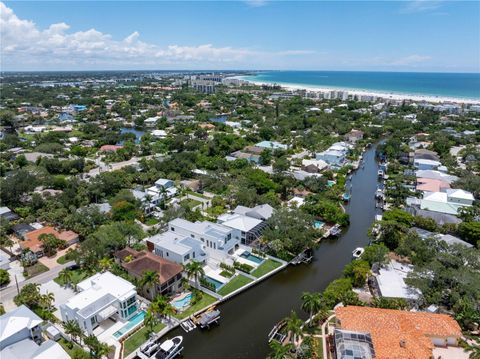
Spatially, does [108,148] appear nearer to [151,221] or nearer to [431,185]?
[151,221]

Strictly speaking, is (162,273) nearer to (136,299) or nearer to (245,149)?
(136,299)

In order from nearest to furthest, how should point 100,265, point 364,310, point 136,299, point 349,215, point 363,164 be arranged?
point 364,310 < point 136,299 < point 100,265 < point 349,215 < point 363,164

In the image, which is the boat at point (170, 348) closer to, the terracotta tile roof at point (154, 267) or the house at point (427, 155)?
the terracotta tile roof at point (154, 267)

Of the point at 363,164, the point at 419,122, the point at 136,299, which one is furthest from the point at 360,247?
the point at 419,122

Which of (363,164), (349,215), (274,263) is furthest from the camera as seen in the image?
(363,164)

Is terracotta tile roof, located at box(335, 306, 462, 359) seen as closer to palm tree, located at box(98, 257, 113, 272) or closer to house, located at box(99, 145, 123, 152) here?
palm tree, located at box(98, 257, 113, 272)

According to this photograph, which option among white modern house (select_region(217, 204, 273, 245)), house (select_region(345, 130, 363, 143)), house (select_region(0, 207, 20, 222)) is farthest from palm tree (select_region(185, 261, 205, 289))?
house (select_region(345, 130, 363, 143))
